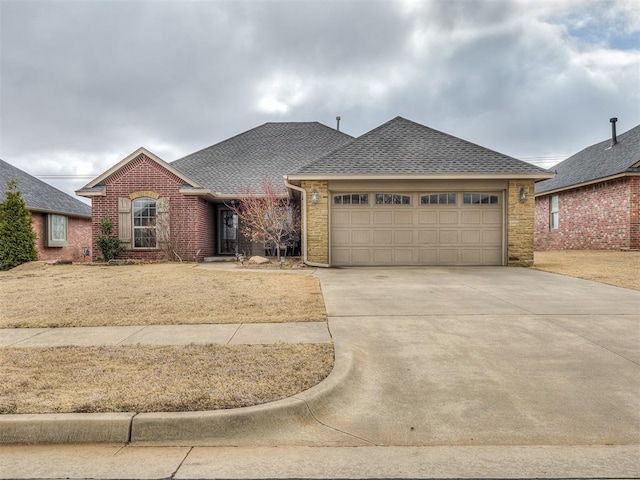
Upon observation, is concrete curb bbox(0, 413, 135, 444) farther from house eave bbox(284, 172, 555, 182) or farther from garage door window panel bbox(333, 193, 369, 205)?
garage door window panel bbox(333, 193, 369, 205)

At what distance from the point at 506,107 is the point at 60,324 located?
32.0m

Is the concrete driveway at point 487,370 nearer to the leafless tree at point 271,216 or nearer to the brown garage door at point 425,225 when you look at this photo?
the brown garage door at point 425,225

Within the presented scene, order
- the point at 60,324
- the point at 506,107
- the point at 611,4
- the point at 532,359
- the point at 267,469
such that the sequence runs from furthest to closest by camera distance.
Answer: the point at 506,107, the point at 611,4, the point at 60,324, the point at 532,359, the point at 267,469

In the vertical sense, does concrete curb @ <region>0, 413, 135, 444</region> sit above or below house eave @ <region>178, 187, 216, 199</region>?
below

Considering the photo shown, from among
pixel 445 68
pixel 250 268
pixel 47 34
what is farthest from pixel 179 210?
pixel 445 68

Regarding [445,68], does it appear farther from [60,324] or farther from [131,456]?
[131,456]

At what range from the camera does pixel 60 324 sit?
5.88 m

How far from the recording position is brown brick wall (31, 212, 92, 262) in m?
18.4

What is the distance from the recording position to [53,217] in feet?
63.6

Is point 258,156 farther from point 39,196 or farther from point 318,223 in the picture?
point 39,196

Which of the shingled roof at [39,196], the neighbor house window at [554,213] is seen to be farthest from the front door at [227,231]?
the neighbor house window at [554,213]

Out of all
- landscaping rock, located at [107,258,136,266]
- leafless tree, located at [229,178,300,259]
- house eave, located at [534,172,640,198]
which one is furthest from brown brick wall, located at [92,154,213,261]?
house eave, located at [534,172,640,198]

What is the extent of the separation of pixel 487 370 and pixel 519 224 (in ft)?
35.2

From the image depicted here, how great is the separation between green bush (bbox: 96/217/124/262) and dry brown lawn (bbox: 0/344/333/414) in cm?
1178
